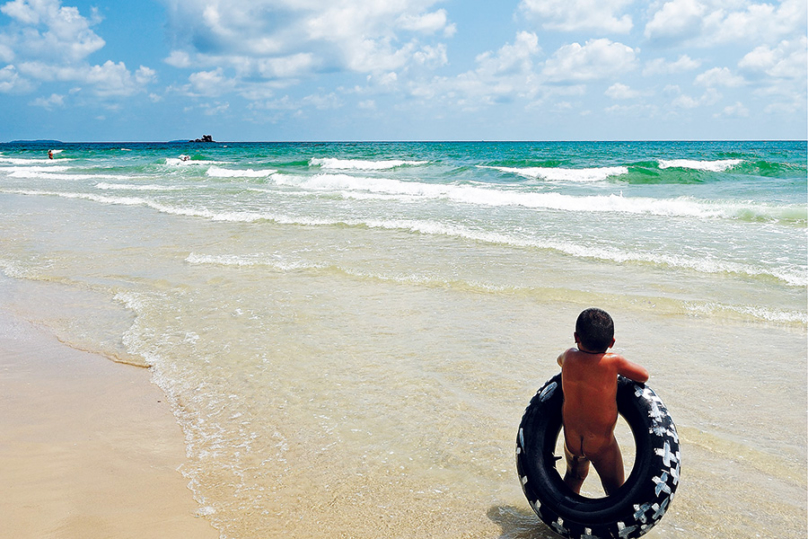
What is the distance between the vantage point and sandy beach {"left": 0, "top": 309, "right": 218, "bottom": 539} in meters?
3.04

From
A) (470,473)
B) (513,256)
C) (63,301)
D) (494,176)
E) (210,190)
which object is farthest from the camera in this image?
(494,176)

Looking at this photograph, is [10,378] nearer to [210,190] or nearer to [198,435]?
[198,435]

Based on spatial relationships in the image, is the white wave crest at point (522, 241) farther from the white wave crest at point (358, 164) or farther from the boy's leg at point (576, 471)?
the white wave crest at point (358, 164)

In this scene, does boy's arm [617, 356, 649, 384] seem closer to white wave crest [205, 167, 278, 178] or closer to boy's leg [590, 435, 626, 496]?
boy's leg [590, 435, 626, 496]

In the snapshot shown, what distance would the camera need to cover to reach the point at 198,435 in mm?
3988

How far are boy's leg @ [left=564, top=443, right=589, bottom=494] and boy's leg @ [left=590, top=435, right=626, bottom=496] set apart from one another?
7 cm

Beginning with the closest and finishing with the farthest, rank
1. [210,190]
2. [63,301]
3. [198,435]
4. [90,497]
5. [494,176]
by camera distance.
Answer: [90,497] → [198,435] → [63,301] → [210,190] → [494,176]

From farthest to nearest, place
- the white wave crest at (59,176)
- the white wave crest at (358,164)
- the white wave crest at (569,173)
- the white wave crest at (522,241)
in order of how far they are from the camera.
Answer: the white wave crest at (358,164)
the white wave crest at (59,176)
the white wave crest at (569,173)
the white wave crest at (522,241)

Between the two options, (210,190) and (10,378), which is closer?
(10,378)

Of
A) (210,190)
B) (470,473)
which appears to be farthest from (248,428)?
(210,190)

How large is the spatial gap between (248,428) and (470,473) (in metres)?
1.58

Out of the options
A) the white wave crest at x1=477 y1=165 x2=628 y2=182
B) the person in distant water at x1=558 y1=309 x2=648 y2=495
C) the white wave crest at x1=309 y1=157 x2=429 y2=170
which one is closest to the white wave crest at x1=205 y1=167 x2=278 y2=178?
the white wave crest at x1=309 y1=157 x2=429 y2=170

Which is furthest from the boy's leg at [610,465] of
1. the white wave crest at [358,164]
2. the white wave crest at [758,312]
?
the white wave crest at [358,164]

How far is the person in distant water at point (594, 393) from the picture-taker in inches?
114
